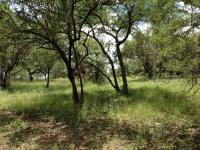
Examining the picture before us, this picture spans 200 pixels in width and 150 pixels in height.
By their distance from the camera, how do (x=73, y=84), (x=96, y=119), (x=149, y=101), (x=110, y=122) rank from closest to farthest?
(x=110, y=122) → (x=96, y=119) → (x=149, y=101) → (x=73, y=84)

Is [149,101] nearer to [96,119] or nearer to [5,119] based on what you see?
[96,119]

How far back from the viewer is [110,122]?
13.8 metres

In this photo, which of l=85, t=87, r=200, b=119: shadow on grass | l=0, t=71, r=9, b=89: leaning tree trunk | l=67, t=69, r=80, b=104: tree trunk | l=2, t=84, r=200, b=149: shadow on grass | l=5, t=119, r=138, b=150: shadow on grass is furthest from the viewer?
l=0, t=71, r=9, b=89: leaning tree trunk

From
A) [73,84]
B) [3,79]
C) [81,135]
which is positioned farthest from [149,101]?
[3,79]

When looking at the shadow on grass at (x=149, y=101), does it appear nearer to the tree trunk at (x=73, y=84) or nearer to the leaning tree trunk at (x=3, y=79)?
the tree trunk at (x=73, y=84)

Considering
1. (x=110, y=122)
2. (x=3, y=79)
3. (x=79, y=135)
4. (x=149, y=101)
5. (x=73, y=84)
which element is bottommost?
(x=79, y=135)

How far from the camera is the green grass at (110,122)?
37.4 ft

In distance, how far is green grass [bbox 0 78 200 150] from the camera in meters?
11.4

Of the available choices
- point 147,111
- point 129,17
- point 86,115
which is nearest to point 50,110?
point 86,115

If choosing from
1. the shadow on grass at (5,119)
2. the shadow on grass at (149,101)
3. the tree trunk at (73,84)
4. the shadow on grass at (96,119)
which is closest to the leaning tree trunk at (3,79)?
the shadow on grass at (96,119)

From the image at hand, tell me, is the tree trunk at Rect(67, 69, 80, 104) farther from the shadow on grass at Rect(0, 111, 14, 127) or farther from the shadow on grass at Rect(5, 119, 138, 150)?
the shadow on grass at Rect(0, 111, 14, 127)

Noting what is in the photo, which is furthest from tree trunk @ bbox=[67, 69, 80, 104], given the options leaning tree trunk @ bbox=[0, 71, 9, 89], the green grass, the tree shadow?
leaning tree trunk @ bbox=[0, 71, 9, 89]

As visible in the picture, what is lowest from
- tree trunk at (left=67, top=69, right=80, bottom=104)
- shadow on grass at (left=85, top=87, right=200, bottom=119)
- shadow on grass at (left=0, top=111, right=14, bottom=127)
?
shadow on grass at (left=0, top=111, right=14, bottom=127)

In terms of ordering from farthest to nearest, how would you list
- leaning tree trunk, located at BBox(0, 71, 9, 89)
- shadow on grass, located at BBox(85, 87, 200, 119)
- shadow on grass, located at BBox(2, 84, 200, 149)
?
leaning tree trunk, located at BBox(0, 71, 9, 89) < shadow on grass, located at BBox(85, 87, 200, 119) < shadow on grass, located at BBox(2, 84, 200, 149)
